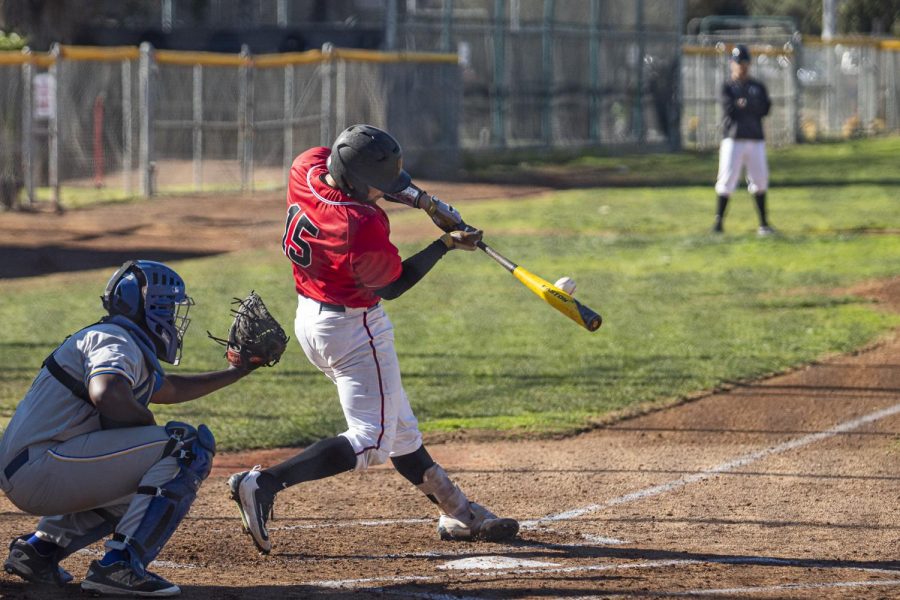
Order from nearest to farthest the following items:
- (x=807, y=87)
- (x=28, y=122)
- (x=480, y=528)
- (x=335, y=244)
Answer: (x=335, y=244) → (x=480, y=528) → (x=28, y=122) → (x=807, y=87)

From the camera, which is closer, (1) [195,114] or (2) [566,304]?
(2) [566,304]

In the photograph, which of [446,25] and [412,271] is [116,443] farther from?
[446,25]

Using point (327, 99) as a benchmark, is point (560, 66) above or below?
above

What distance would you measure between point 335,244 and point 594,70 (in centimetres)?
2537

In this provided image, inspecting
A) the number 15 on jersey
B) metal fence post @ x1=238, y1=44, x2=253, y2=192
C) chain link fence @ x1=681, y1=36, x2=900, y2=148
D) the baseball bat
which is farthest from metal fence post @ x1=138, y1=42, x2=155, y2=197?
the number 15 on jersey

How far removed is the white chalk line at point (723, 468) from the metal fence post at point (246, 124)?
16.2 m

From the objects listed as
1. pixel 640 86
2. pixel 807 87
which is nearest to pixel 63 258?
pixel 640 86

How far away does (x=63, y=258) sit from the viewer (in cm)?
1608

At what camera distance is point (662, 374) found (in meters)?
9.66

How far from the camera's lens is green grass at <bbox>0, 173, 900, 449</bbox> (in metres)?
9.00

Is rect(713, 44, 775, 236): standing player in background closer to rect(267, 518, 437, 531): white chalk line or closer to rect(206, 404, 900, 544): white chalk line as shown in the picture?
rect(206, 404, 900, 544): white chalk line

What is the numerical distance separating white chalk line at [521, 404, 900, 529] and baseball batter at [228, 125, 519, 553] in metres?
1.16

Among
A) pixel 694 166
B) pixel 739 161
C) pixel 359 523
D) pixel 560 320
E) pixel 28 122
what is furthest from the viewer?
pixel 694 166

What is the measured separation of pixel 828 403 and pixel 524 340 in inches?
123
